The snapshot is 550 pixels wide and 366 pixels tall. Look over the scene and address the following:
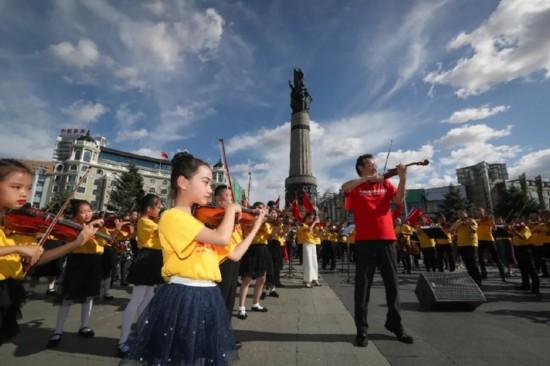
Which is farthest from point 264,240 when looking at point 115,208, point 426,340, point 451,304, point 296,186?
point 115,208

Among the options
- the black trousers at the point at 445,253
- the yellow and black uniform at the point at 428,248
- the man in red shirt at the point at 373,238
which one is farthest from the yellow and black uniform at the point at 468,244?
the man in red shirt at the point at 373,238

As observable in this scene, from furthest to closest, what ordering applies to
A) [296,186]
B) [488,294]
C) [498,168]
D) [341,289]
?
[498,168] < [296,186] < [341,289] < [488,294]

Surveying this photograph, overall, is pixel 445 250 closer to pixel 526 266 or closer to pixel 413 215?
pixel 413 215

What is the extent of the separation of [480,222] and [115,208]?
4297cm

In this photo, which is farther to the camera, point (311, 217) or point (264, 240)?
point (311, 217)

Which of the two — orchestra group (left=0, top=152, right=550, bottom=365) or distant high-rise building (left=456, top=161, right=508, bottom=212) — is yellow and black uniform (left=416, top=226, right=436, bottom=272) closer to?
orchestra group (left=0, top=152, right=550, bottom=365)

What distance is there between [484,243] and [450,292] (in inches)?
243

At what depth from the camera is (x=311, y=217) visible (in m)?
9.08

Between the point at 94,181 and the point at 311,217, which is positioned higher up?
the point at 94,181

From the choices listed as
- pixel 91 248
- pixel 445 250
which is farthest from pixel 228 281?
pixel 445 250

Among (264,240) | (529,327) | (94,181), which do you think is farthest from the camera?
(94,181)

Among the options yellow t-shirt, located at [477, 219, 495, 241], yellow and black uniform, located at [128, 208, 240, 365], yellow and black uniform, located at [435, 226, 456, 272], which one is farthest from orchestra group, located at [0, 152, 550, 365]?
yellow and black uniform, located at [435, 226, 456, 272]

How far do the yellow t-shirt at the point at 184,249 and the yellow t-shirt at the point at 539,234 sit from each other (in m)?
11.3

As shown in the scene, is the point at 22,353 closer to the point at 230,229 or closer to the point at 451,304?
the point at 230,229
